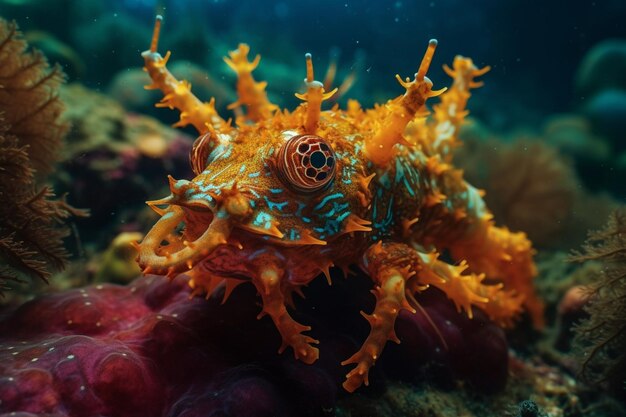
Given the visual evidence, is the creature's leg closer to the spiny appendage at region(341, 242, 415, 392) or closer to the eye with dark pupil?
the spiny appendage at region(341, 242, 415, 392)

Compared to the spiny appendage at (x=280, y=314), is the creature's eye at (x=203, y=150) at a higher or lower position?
higher

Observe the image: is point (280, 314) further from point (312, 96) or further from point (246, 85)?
point (246, 85)

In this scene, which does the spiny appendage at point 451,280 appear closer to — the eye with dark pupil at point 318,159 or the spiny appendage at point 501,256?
the spiny appendage at point 501,256

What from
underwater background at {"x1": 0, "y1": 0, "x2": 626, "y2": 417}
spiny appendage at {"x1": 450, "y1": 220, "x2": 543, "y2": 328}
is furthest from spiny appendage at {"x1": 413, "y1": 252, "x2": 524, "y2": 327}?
spiny appendage at {"x1": 450, "y1": 220, "x2": 543, "y2": 328}

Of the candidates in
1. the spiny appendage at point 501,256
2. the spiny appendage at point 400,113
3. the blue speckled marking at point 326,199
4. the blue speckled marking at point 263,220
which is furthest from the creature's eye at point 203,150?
the spiny appendage at point 501,256

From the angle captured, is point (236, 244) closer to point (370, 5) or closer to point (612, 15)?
point (370, 5)

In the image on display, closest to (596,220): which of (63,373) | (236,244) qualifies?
(236,244)

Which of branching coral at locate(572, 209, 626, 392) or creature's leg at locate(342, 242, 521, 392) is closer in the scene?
creature's leg at locate(342, 242, 521, 392)
